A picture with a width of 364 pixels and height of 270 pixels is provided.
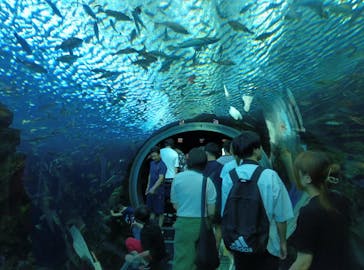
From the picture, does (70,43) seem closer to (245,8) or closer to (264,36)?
(245,8)

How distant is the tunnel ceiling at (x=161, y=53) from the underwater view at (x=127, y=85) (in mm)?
18

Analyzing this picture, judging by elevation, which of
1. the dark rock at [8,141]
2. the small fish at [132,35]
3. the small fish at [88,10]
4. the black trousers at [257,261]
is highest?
the small fish at [88,10]

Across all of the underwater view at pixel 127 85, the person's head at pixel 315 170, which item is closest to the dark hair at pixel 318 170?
the person's head at pixel 315 170

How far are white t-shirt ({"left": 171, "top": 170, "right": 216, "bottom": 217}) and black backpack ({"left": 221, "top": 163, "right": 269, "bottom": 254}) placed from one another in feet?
3.05

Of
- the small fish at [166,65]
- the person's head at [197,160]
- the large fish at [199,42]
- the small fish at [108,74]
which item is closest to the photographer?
the person's head at [197,160]

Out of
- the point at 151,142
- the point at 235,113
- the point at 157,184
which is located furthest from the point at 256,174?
the point at 151,142

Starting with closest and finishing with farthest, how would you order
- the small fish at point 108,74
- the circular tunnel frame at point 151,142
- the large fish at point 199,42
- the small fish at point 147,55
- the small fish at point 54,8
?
the small fish at point 54,8 < the large fish at point 199,42 < the small fish at point 147,55 < the small fish at point 108,74 < the circular tunnel frame at point 151,142

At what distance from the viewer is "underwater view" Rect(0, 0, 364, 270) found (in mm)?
4574

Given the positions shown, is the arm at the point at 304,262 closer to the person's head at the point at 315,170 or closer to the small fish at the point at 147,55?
the person's head at the point at 315,170

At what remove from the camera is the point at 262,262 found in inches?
101

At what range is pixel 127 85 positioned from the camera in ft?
20.8

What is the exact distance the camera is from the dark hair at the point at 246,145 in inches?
109

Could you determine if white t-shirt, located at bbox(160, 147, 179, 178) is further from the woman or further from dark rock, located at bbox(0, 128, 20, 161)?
the woman

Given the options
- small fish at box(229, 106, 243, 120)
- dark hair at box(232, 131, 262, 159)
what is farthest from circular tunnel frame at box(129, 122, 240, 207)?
dark hair at box(232, 131, 262, 159)
